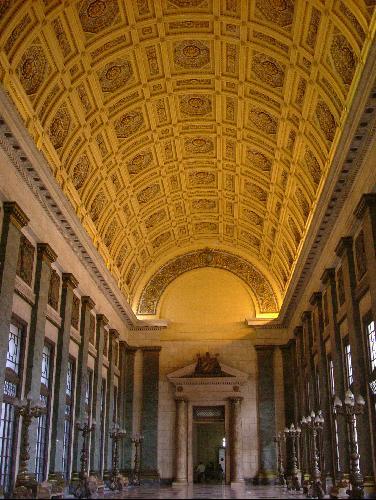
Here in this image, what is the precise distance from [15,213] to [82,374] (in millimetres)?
10226

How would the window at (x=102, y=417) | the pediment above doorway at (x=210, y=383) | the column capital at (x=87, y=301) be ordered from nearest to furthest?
the column capital at (x=87, y=301)
the window at (x=102, y=417)
the pediment above doorway at (x=210, y=383)

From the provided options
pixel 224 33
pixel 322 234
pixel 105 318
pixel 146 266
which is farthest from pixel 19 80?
pixel 146 266

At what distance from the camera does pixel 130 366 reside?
3444 cm

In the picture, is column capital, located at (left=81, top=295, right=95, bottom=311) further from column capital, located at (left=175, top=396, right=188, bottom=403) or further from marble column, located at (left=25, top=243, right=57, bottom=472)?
column capital, located at (left=175, top=396, right=188, bottom=403)

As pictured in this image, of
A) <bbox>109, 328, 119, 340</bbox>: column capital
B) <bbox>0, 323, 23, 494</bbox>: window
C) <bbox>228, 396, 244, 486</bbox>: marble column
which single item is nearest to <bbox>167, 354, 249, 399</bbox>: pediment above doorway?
<bbox>228, 396, 244, 486</bbox>: marble column

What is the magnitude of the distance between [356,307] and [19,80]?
12.3m

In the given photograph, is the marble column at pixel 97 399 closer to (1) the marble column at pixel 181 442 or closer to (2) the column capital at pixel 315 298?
(1) the marble column at pixel 181 442

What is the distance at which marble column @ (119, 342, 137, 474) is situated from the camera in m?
32.2

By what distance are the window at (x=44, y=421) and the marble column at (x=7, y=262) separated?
5.02 meters

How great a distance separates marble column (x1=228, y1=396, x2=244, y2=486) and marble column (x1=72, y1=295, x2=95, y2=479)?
10.2 meters

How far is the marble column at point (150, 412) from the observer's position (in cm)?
3225

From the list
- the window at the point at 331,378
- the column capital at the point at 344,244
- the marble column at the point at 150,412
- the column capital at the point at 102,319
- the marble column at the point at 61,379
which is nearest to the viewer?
the column capital at the point at 344,244

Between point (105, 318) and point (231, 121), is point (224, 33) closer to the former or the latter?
point (231, 121)

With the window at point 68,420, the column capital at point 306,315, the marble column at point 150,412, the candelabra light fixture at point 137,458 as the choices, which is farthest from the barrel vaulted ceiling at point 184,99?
the candelabra light fixture at point 137,458
